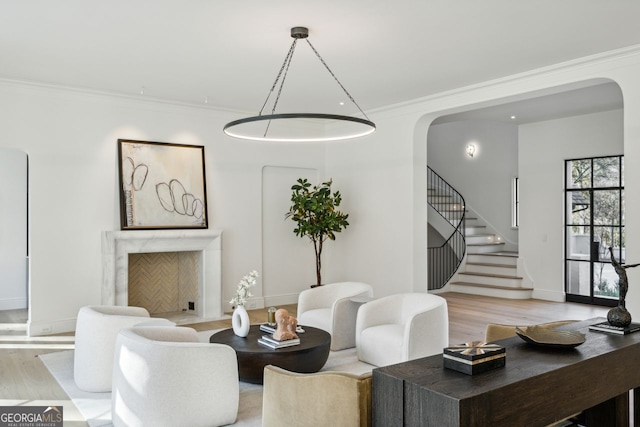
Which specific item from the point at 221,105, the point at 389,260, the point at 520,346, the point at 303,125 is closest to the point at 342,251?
the point at 389,260

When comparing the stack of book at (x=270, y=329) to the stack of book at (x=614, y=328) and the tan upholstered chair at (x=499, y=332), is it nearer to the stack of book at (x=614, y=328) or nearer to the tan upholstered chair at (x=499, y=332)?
the tan upholstered chair at (x=499, y=332)

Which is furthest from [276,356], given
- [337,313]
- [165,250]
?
[165,250]

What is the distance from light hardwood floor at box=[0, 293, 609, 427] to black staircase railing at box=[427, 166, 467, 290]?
4.46 feet

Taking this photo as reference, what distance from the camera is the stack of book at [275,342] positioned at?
4.30 meters

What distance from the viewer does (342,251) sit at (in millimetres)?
8602

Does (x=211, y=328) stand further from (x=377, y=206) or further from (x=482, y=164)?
(x=482, y=164)

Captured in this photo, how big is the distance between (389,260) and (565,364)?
5256mm

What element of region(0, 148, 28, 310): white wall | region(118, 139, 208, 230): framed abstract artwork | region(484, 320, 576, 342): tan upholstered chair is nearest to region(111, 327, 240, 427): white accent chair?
region(484, 320, 576, 342): tan upholstered chair

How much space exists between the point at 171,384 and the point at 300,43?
3176mm

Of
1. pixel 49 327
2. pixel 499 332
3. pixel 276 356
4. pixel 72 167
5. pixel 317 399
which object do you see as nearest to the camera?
pixel 317 399

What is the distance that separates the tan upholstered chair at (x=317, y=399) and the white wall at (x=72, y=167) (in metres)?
4.46

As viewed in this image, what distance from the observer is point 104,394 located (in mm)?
4203

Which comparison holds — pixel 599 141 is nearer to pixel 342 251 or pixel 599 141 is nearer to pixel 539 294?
pixel 539 294

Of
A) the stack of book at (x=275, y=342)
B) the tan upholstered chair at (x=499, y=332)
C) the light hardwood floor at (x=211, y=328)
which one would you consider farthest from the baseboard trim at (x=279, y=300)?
the tan upholstered chair at (x=499, y=332)
